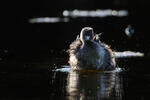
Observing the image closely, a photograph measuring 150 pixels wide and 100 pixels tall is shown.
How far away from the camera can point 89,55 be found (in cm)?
1858

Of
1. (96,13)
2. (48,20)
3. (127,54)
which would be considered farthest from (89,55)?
(96,13)

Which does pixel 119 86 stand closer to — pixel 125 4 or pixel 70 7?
pixel 70 7

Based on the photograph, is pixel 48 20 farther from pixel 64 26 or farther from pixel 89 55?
pixel 89 55

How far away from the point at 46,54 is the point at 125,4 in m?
32.5

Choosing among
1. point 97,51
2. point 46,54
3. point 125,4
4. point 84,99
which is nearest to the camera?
point 84,99

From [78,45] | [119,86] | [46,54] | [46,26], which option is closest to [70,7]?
[46,26]

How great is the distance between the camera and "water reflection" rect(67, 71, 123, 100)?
43.5 ft

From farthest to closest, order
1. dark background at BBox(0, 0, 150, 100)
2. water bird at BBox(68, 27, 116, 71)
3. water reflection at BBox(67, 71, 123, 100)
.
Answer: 1. water bird at BBox(68, 27, 116, 71)
2. dark background at BBox(0, 0, 150, 100)
3. water reflection at BBox(67, 71, 123, 100)

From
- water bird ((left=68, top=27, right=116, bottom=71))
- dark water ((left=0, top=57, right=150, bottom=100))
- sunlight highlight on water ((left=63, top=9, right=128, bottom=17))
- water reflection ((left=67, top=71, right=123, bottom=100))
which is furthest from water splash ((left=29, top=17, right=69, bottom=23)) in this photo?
water reflection ((left=67, top=71, right=123, bottom=100))

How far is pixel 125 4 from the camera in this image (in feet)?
186

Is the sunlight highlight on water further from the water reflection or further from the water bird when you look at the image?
the water reflection

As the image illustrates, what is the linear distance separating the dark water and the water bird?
52 centimetres

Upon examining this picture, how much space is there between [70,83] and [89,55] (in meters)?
3.21

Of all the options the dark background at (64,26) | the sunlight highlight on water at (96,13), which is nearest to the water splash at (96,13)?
the sunlight highlight on water at (96,13)
